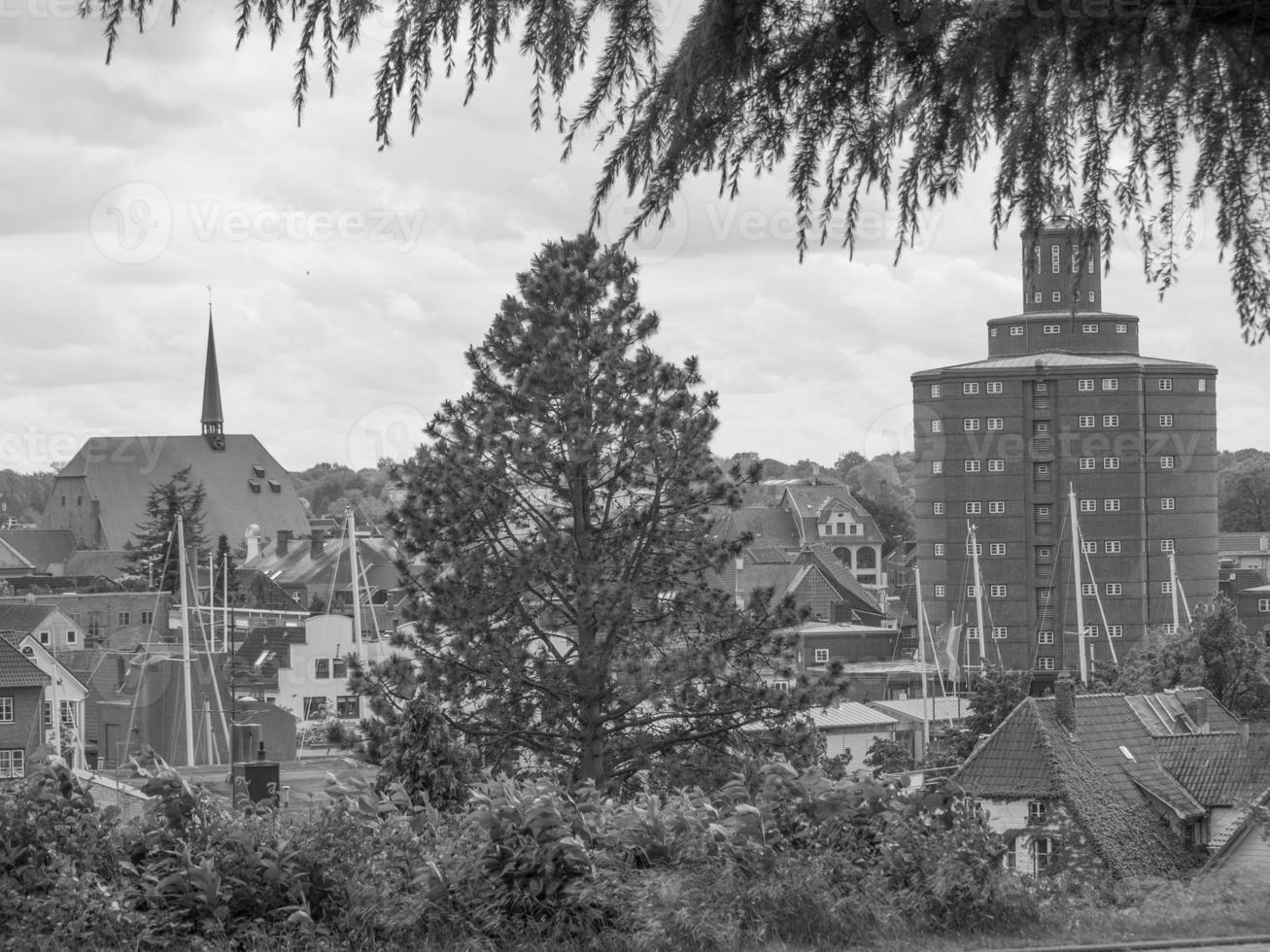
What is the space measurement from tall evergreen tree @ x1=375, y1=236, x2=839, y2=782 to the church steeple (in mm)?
128320

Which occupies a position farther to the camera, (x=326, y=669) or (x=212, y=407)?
(x=212, y=407)

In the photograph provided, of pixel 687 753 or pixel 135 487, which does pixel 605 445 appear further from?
pixel 135 487

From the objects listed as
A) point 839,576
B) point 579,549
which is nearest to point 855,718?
point 579,549

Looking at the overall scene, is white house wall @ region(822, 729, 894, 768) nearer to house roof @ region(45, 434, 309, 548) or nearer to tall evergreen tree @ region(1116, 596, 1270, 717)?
tall evergreen tree @ region(1116, 596, 1270, 717)

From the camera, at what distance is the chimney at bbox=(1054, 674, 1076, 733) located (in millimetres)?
30375

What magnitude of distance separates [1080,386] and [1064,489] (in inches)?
233

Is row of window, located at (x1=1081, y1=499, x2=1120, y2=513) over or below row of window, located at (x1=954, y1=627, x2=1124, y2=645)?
over

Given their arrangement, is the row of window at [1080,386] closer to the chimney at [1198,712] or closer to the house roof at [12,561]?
the chimney at [1198,712]

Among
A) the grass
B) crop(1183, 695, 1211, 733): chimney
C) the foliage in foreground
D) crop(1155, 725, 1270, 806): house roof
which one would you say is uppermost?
the foliage in foreground

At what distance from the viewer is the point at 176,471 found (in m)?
142

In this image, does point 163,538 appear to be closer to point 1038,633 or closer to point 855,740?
point 1038,633

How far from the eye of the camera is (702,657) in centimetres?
2181

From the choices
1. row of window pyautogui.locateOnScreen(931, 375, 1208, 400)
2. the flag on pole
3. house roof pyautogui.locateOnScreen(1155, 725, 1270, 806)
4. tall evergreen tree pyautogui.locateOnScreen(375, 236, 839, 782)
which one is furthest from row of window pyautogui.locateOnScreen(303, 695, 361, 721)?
row of window pyautogui.locateOnScreen(931, 375, 1208, 400)

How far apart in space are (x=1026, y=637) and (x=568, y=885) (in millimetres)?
82996
